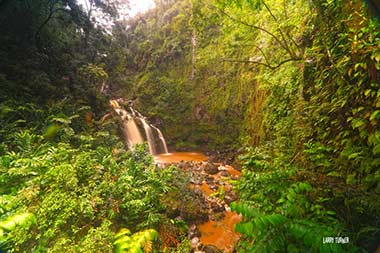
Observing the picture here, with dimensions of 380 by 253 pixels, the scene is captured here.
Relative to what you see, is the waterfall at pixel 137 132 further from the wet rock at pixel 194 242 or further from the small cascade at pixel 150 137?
the wet rock at pixel 194 242

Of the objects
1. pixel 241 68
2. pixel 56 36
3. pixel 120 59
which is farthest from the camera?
pixel 120 59

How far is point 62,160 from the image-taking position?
12.8 ft

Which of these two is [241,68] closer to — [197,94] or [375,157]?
[197,94]

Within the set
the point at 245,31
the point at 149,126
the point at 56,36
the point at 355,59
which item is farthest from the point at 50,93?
the point at 355,59

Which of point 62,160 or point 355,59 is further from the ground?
point 355,59

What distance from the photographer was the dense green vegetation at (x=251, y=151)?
6.38ft

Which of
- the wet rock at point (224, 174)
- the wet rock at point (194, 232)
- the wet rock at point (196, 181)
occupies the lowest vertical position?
the wet rock at point (224, 174)

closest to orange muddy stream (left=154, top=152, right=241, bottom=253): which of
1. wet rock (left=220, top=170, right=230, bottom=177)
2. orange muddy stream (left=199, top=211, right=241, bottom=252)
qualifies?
orange muddy stream (left=199, top=211, right=241, bottom=252)

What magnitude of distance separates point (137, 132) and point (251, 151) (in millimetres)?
9469

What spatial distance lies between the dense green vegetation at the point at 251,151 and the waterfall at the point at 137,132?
3.38 m

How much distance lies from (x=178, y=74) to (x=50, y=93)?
10156mm

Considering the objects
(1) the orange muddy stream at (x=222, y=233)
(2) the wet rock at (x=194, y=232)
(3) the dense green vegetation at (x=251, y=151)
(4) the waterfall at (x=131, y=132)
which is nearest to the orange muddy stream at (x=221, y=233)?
(1) the orange muddy stream at (x=222, y=233)

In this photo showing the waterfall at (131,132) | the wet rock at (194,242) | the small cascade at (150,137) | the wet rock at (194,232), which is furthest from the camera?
the small cascade at (150,137)

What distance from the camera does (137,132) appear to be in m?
12.1
